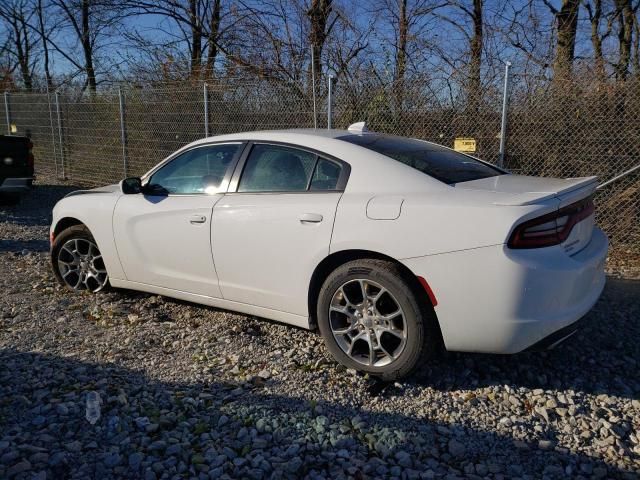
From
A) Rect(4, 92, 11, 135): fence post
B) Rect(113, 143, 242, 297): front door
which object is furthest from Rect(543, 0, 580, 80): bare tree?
Rect(4, 92, 11, 135): fence post

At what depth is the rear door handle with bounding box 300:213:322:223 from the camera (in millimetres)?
3443

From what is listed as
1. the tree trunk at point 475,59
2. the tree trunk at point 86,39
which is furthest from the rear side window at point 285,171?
the tree trunk at point 86,39

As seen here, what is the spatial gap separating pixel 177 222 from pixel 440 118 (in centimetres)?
439

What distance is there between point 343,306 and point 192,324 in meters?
1.49

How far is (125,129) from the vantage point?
1159 cm

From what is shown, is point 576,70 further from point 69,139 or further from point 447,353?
point 69,139

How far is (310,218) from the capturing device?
137 inches

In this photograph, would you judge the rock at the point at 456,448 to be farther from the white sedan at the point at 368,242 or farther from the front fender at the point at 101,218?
the front fender at the point at 101,218

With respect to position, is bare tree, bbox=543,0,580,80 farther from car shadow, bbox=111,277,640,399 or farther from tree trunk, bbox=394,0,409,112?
car shadow, bbox=111,277,640,399

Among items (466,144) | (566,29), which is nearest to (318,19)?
(566,29)

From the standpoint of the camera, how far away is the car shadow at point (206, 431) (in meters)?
2.54

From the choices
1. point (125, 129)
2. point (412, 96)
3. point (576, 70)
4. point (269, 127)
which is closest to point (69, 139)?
point (125, 129)

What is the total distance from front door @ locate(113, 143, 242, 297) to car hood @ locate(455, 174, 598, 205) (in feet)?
5.94

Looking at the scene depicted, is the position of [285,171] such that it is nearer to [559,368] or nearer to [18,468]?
[559,368]
